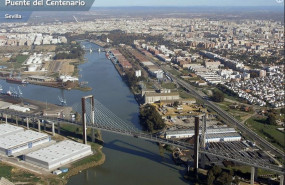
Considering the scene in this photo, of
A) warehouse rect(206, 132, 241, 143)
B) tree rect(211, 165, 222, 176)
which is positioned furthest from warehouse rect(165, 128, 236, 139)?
tree rect(211, 165, 222, 176)

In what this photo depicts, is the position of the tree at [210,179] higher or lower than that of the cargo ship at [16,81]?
lower

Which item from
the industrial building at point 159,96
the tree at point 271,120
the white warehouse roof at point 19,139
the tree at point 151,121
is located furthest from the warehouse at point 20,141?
the tree at point 271,120

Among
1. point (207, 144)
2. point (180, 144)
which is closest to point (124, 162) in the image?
point (180, 144)

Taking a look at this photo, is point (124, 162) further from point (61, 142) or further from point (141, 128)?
point (141, 128)

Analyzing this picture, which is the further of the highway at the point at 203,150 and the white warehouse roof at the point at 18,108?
the white warehouse roof at the point at 18,108

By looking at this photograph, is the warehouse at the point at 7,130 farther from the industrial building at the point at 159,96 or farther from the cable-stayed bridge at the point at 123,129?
the industrial building at the point at 159,96

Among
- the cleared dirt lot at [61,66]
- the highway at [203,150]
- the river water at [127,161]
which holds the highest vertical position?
the cleared dirt lot at [61,66]

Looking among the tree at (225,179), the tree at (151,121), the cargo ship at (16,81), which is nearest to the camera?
the tree at (225,179)
